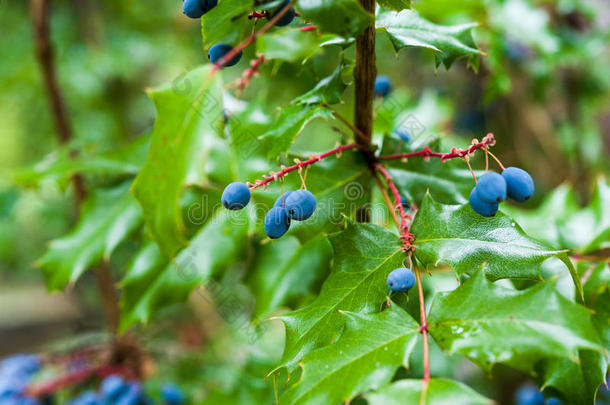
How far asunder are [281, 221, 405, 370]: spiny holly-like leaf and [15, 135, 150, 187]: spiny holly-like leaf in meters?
0.66

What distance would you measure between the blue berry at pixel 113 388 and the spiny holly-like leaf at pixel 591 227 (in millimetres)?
1178

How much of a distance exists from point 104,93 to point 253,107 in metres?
2.12

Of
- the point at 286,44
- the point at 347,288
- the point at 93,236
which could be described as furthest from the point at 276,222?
the point at 93,236

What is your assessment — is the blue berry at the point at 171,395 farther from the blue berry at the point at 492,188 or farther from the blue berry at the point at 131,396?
the blue berry at the point at 492,188

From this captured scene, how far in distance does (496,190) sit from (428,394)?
269mm

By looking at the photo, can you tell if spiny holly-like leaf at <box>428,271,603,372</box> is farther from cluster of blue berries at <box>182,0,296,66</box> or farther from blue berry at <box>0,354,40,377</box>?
blue berry at <box>0,354,40,377</box>

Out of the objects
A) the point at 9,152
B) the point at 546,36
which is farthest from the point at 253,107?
the point at 9,152

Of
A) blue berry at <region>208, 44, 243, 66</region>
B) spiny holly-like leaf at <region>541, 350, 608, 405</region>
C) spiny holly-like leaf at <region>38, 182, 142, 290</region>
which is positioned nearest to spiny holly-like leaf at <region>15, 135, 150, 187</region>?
spiny holly-like leaf at <region>38, 182, 142, 290</region>

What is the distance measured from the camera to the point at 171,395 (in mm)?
1356

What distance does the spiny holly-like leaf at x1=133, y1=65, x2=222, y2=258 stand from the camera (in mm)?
637

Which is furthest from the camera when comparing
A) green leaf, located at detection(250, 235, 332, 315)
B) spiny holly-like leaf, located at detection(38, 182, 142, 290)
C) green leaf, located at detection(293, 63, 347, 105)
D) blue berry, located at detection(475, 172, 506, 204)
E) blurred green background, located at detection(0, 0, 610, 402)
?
blurred green background, located at detection(0, 0, 610, 402)

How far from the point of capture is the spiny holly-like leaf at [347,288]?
2.06ft

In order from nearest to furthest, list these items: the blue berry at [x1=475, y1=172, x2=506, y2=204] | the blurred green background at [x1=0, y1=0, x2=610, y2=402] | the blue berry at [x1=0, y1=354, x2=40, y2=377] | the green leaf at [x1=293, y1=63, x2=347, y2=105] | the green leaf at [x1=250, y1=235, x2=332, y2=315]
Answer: the blue berry at [x1=475, y1=172, x2=506, y2=204] → the green leaf at [x1=293, y1=63, x2=347, y2=105] → the green leaf at [x1=250, y1=235, x2=332, y2=315] → the blue berry at [x1=0, y1=354, x2=40, y2=377] → the blurred green background at [x1=0, y1=0, x2=610, y2=402]

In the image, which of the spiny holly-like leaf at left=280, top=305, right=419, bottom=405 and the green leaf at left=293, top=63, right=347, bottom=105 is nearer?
the spiny holly-like leaf at left=280, top=305, right=419, bottom=405
